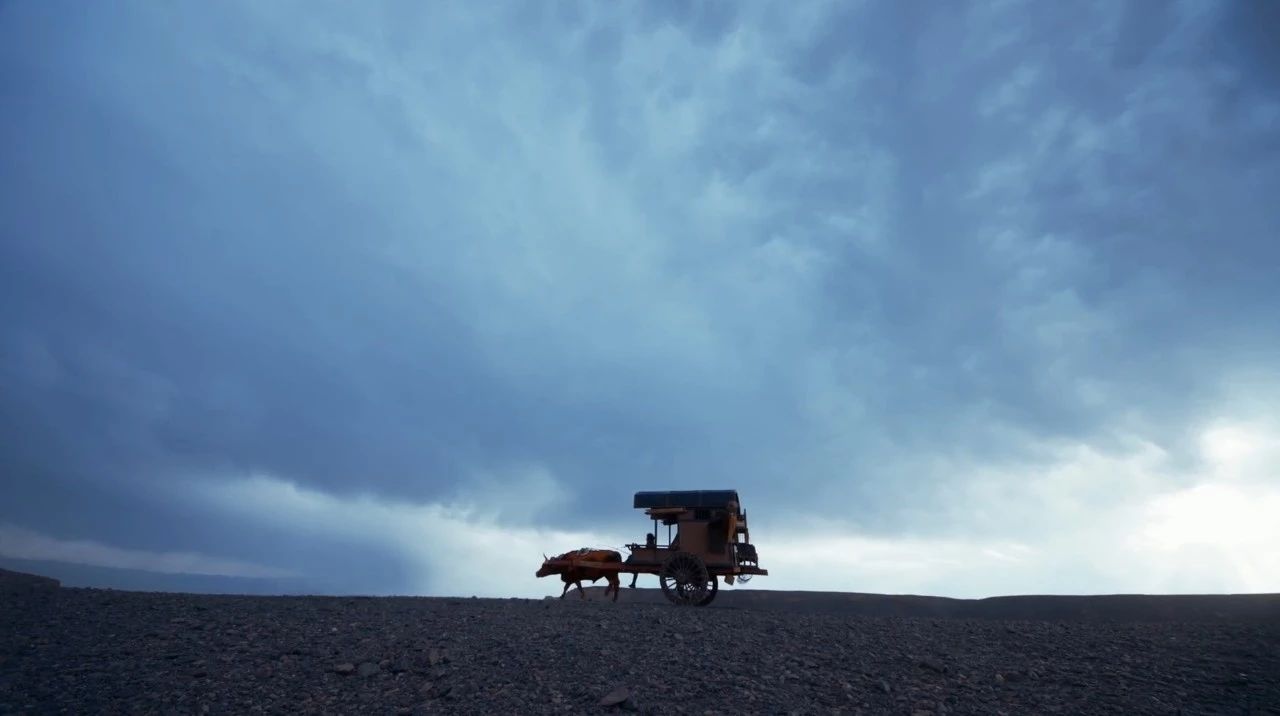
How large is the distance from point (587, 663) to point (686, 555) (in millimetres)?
12289

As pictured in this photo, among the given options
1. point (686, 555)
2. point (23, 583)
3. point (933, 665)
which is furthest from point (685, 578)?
point (23, 583)

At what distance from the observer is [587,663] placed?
11750 millimetres

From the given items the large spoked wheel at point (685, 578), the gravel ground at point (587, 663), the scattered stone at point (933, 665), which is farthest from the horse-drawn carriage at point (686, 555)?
the scattered stone at point (933, 665)

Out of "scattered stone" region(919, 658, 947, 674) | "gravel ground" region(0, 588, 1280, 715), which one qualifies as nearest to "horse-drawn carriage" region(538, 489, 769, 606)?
"gravel ground" region(0, 588, 1280, 715)

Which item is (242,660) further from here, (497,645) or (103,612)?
(103,612)

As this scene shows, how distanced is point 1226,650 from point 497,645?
13579 millimetres

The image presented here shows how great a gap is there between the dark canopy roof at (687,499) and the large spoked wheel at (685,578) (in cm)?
175

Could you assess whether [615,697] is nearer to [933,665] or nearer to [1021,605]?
[933,665]

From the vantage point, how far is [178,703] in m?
10.1

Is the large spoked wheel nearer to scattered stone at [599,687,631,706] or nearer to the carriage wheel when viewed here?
the carriage wheel

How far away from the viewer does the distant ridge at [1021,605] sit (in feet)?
69.0

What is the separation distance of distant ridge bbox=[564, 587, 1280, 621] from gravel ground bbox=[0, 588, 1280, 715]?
6.49 m

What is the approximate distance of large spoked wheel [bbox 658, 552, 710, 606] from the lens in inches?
920

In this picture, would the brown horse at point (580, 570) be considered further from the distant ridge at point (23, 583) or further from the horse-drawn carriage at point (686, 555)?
the distant ridge at point (23, 583)
